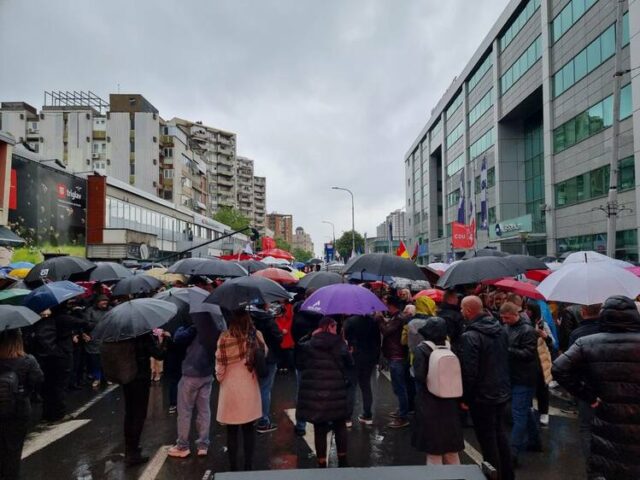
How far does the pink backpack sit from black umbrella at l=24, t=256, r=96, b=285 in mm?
7614

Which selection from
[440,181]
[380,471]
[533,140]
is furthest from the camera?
[440,181]

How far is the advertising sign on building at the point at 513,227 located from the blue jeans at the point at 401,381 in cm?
2773

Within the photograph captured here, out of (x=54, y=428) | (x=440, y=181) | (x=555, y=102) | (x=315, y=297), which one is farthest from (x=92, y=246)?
(x=440, y=181)

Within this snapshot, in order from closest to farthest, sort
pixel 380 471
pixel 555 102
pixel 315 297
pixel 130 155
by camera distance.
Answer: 1. pixel 380 471
2. pixel 315 297
3. pixel 555 102
4. pixel 130 155

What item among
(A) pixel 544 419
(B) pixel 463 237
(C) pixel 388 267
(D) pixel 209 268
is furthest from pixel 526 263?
(B) pixel 463 237

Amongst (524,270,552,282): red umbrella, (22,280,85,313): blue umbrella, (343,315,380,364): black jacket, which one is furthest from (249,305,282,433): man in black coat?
(524,270,552,282): red umbrella

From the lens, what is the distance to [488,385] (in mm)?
4316

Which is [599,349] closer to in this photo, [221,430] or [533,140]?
[221,430]

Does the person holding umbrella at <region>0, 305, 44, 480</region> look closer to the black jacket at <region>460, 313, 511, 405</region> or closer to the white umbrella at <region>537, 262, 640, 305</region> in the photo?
the black jacket at <region>460, 313, 511, 405</region>

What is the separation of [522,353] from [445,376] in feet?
4.40

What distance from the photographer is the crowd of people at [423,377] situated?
3.28 meters

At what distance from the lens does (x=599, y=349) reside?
329cm

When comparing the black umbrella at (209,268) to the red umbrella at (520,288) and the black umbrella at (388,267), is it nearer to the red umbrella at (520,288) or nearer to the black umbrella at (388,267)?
the black umbrella at (388,267)

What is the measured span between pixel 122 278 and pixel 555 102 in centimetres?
3056
